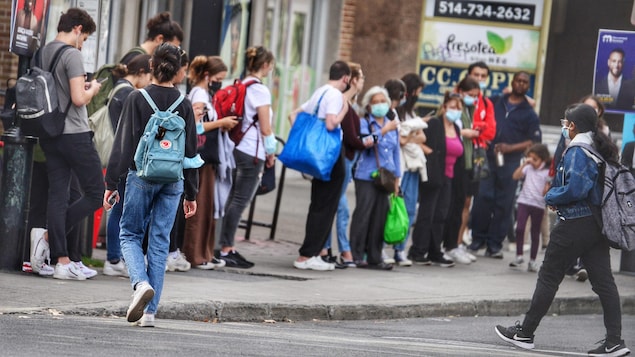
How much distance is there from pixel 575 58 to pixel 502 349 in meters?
13.2

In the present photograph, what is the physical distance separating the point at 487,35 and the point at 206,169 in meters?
8.53

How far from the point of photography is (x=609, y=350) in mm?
10258

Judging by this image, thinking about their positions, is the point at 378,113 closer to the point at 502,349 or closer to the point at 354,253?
the point at 354,253

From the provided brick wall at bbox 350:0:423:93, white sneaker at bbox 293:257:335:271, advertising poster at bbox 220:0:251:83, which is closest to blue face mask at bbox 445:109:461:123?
white sneaker at bbox 293:257:335:271

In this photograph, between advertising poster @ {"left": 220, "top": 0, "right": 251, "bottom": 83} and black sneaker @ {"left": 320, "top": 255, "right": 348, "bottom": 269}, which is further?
advertising poster @ {"left": 220, "top": 0, "right": 251, "bottom": 83}

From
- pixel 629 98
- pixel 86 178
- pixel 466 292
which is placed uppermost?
pixel 629 98

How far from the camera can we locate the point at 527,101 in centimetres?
1639

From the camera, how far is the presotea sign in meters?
20.3

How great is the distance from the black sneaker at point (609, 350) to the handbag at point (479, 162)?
5.25 metres

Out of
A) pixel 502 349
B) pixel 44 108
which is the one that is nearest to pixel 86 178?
pixel 44 108

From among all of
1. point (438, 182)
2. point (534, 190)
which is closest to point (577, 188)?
point (438, 182)

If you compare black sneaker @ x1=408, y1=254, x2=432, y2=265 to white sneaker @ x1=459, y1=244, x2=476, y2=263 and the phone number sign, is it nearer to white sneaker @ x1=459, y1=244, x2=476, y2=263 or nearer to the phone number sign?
white sneaker @ x1=459, y1=244, x2=476, y2=263

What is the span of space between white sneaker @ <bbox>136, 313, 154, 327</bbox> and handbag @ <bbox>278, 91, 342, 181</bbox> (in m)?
4.12

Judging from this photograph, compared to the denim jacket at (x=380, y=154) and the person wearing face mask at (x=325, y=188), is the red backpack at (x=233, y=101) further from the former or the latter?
the denim jacket at (x=380, y=154)
